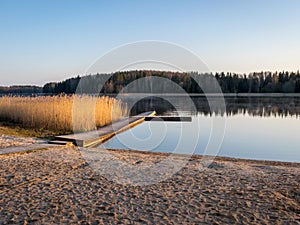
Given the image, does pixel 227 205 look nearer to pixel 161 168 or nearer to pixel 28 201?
pixel 161 168

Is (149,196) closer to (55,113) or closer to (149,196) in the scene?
(149,196)

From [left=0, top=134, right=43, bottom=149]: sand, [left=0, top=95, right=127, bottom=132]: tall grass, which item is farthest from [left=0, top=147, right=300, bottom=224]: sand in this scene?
[left=0, top=95, right=127, bottom=132]: tall grass

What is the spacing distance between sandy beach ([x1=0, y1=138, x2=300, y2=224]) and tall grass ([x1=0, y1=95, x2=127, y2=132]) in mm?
4299

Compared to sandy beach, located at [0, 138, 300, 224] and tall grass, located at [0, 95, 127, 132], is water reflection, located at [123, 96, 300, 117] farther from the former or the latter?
sandy beach, located at [0, 138, 300, 224]

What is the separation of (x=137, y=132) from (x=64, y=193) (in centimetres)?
669

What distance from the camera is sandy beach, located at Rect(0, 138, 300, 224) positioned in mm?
2504

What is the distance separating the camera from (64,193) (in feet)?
10.2

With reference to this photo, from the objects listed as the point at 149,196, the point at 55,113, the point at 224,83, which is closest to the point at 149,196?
the point at 149,196

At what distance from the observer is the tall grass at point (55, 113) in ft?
28.4

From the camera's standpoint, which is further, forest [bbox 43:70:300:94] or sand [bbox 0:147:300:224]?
forest [bbox 43:70:300:94]

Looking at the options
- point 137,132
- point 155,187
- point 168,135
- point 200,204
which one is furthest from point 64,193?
point 137,132

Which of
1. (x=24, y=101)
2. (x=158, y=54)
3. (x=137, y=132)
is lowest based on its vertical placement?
(x=137, y=132)

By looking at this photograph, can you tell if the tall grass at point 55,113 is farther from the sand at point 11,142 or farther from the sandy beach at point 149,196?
the sandy beach at point 149,196

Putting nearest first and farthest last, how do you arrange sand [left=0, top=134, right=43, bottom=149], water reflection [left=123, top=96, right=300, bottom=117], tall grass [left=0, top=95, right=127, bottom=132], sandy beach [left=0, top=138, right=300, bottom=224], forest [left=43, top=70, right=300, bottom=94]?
sandy beach [left=0, top=138, right=300, bottom=224] < sand [left=0, top=134, right=43, bottom=149] < tall grass [left=0, top=95, right=127, bottom=132] < water reflection [left=123, top=96, right=300, bottom=117] < forest [left=43, top=70, right=300, bottom=94]
